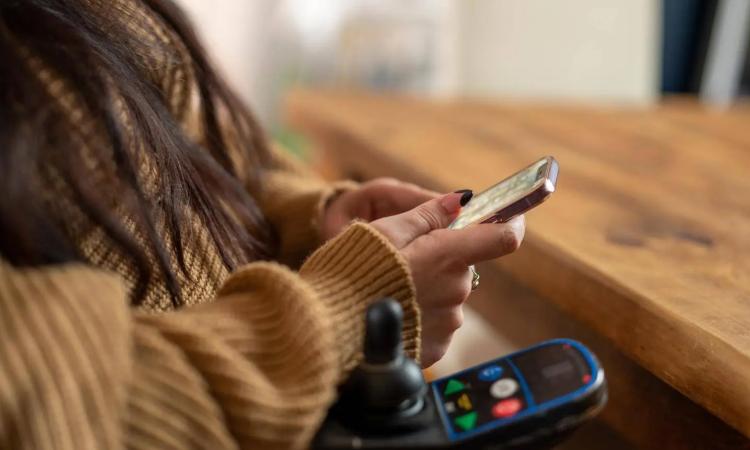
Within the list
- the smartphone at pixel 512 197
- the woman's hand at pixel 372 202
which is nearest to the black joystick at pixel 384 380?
the smartphone at pixel 512 197

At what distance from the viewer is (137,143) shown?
50 centimetres

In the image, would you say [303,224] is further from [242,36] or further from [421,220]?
[242,36]

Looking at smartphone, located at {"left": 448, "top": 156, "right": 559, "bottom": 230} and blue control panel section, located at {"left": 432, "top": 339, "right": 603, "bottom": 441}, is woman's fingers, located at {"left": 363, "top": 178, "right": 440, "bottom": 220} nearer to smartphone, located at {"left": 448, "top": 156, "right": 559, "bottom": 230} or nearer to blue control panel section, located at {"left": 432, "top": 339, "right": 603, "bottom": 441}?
smartphone, located at {"left": 448, "top": 156, "right": 559, "bottom": 230}

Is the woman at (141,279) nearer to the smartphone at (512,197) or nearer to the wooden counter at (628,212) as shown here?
the smartphone at (512,197)

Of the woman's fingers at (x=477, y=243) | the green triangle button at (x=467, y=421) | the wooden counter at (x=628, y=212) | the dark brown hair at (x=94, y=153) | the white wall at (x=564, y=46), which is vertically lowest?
the white wall at (x=564, y=46)

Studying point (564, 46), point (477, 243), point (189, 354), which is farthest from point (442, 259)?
point (564, 46)

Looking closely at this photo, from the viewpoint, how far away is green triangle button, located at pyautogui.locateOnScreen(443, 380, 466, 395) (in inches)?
18.0

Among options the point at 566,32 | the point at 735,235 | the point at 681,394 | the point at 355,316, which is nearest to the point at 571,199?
the point at 735,235

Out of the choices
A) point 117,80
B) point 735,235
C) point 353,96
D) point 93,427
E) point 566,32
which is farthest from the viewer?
point 566,32

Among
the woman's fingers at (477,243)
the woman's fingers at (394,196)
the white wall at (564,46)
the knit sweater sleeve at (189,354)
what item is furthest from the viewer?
the white wall at (564,46)

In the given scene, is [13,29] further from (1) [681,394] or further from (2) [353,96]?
(2) [353,96]

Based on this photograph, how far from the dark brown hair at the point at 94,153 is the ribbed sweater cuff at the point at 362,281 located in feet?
0.37

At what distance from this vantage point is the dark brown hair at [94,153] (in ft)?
1.35

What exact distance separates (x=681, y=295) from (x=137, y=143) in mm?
392
